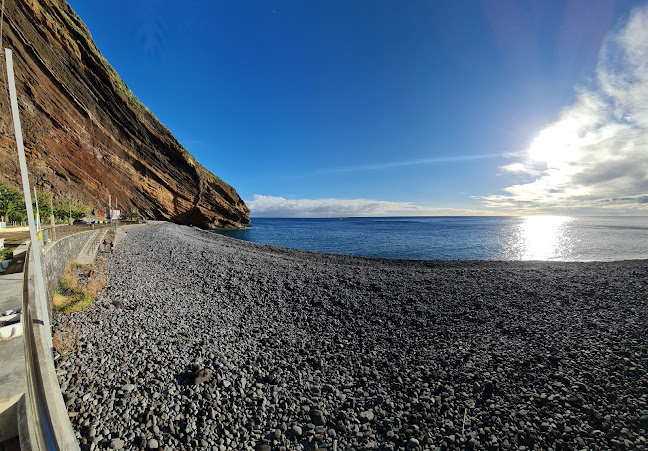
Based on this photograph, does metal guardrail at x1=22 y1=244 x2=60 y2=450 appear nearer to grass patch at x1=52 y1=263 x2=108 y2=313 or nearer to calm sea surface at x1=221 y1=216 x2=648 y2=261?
grass patch at x1=52 y1=263 x2=108 y2=313

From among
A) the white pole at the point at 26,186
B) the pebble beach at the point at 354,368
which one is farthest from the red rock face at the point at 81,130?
the white pole at the point at 26,186

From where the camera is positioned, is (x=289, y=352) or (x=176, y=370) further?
(x=289, y=352)

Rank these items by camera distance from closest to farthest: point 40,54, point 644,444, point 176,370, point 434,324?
point 644,444 < point 176,370 < point 434,324 < point 40,54

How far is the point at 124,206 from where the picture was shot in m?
48.1

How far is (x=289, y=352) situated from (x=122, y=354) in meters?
4.55

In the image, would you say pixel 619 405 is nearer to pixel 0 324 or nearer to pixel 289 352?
pixel 289 352

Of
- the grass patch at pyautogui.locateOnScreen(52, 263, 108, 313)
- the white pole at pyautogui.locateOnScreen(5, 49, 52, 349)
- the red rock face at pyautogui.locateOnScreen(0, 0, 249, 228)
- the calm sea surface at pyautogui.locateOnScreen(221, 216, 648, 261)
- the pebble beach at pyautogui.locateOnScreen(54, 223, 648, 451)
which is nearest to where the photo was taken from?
the white pole at pyautogui.locateOnScreen(5, 49, 52, 349)

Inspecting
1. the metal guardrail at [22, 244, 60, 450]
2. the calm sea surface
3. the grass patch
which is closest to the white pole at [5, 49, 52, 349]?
the metal guardrail at [22, 244, 60, 450]

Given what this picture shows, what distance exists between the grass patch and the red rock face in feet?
98.4

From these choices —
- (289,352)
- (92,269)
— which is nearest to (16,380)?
(289,352)

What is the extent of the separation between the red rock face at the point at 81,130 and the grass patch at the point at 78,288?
3001 centimetres

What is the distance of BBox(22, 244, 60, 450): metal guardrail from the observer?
11.7ft

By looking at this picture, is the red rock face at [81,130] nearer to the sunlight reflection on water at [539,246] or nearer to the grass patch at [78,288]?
the grass patch at [78,288]

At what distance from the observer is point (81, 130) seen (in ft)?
134
